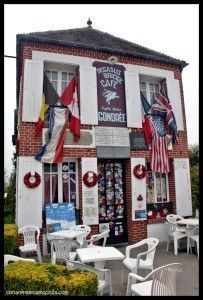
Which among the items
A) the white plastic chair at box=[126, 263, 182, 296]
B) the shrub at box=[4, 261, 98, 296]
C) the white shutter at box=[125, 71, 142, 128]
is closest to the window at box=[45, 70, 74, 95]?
the white shutter at box=[125, 71, 142, 128]

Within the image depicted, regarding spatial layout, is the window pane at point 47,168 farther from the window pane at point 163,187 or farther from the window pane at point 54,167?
the window pane at point 163,187

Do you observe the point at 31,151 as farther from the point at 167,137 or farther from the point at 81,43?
the point at 167,137

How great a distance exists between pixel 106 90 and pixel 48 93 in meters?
1.97

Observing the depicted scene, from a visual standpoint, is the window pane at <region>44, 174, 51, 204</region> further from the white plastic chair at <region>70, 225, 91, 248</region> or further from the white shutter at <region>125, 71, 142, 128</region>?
the white shutter at <region>125, 71, 142, 128</region>

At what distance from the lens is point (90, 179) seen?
877cm

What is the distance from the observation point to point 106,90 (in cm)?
958

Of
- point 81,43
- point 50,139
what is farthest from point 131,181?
point 81,43

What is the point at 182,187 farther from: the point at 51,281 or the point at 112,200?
the point at 51,281

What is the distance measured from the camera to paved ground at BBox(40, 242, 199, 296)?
17.0ft

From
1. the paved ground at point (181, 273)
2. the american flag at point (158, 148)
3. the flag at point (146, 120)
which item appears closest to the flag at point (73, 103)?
the flag at point (146, 120)

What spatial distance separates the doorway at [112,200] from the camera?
9.16m

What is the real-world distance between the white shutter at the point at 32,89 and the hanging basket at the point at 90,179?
227 cm
